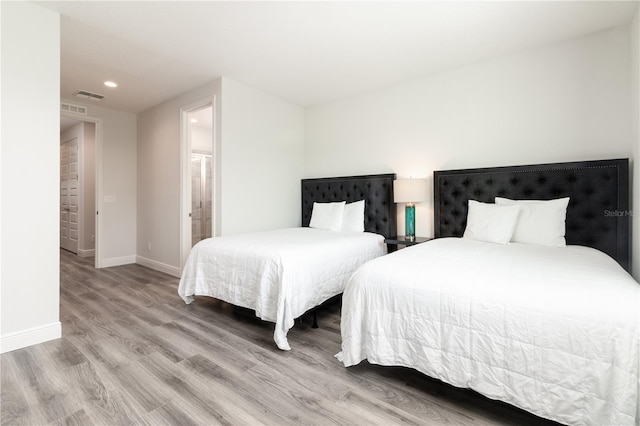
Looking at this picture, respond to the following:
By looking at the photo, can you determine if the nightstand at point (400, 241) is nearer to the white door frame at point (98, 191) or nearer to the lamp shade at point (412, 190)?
the lamp shade at point (412, 190)

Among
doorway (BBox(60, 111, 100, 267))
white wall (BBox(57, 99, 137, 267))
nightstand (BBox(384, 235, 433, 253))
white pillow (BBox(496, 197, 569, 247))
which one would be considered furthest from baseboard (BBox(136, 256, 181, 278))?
white pillow (BBox(496, 197, 569, 247))

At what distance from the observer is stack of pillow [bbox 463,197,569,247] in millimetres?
2330

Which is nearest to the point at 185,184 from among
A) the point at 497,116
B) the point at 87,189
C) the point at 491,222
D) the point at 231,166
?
the point at 231,166

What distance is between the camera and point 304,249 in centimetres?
232

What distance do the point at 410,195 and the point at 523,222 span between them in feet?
3.35

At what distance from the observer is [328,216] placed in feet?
12.0

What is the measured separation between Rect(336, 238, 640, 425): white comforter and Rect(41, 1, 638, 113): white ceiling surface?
1.85 meters

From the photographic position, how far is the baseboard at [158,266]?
4025 millimetres

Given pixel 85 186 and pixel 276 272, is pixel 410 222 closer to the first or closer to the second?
pixel 276 272

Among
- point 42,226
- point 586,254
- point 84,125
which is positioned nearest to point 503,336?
point 586,254

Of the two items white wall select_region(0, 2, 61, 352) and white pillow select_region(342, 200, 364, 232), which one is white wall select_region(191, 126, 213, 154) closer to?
white wall select_region(0, 2, 61, 352)

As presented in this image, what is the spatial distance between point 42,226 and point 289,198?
2675mm

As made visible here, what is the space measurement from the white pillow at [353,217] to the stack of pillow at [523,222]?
1.25 meters

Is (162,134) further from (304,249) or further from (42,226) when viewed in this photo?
(304,249)
